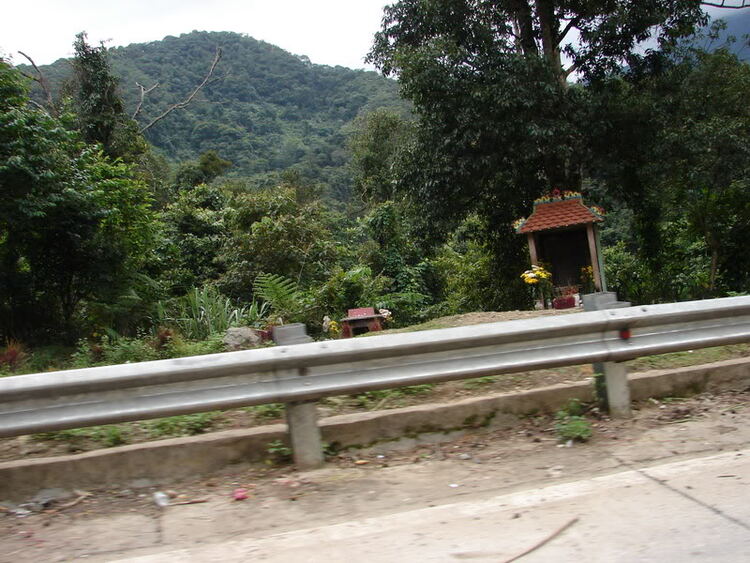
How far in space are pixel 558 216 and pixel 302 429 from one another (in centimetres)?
1247

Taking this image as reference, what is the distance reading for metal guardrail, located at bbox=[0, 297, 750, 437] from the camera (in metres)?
3.68

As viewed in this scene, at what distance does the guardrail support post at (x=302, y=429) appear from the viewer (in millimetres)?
4020

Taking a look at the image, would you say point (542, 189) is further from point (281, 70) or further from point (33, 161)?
point (281, 70)

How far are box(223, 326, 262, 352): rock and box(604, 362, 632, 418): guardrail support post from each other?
586 centimetres

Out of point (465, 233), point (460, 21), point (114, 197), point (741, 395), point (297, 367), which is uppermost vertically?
point (460, 21)

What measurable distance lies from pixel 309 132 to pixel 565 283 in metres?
70.5

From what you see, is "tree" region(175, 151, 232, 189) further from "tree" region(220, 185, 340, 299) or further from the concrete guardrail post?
the concrete guardrail post

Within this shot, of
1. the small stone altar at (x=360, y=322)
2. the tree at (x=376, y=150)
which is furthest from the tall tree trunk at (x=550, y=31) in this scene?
the tree at (x=376, y=150)

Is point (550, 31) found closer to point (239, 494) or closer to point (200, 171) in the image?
point (239, 494)

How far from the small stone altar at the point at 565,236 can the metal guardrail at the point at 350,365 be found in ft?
35.6

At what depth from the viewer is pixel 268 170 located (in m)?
69.2

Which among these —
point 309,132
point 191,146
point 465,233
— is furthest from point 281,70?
point 465,233

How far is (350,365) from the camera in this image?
4.07 meters

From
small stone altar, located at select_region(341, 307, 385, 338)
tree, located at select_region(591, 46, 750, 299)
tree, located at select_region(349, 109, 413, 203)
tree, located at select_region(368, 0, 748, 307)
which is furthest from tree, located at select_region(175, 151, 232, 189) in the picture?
small stone altar, located at select_region(341, 307, 385, 338)
